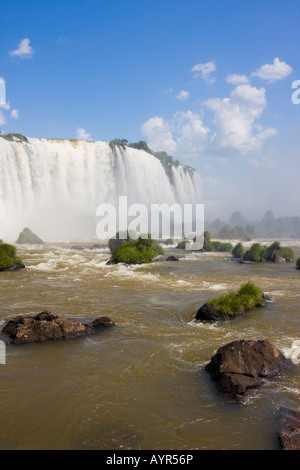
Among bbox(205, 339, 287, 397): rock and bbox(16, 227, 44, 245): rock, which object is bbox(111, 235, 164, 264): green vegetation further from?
bbox(16, 227, 44, 245): rock

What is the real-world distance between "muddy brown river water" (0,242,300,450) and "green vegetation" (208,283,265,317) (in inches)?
13.9

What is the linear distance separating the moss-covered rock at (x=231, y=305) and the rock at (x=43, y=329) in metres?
3.60

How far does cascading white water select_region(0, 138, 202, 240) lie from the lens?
45.9 metres

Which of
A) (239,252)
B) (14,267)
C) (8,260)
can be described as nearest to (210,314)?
(14,267)

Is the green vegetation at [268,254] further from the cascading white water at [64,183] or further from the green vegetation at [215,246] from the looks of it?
the cascading white water at [64,183]

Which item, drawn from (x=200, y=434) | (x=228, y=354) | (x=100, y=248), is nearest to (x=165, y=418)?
(x=200, y=434)

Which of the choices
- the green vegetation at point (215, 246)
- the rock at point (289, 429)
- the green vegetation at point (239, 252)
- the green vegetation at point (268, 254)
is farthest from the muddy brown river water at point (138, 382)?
the green vegetation at point (215, 246)

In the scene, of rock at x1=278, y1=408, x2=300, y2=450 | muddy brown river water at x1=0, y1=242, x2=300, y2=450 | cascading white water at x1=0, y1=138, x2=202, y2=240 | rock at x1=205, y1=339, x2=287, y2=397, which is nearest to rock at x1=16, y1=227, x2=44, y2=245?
cascading white water at x1=0, y1=138, x2=202, y2=240

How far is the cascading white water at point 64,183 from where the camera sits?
4594 cm

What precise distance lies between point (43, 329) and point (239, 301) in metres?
6.43

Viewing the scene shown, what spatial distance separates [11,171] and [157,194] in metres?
31.4

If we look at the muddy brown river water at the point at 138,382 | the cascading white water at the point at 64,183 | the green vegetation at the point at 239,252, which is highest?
the cascading white water at the point at 64,183
